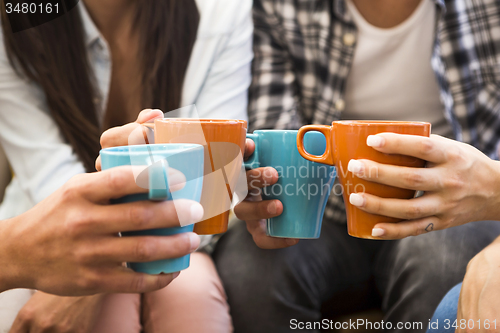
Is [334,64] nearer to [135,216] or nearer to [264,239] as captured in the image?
[264,239]

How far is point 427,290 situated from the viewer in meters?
0.76

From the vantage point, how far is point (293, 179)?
60 centimetres

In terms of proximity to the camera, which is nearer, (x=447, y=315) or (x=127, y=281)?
(x=127, y=281)

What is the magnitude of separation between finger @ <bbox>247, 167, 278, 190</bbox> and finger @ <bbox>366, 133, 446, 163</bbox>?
0.16 m

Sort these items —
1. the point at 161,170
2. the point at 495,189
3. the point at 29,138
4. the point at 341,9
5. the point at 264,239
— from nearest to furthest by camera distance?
the point at 161,170
the point at 495,189
the point at 264,239
the point at 29,138
the point at 341,9

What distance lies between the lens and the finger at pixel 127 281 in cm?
43

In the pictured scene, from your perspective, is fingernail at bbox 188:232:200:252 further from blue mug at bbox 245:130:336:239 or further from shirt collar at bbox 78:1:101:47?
shirt collar at bbox 78:1:101:47

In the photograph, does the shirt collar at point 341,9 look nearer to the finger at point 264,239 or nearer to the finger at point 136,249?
the finger at point 264,239

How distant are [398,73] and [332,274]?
0.56 metres

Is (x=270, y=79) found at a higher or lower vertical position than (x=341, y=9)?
lower

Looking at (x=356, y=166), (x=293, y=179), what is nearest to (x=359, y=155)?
(x=356, y=166)

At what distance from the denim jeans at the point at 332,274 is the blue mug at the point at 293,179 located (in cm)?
23

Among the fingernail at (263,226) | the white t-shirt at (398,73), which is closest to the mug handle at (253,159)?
the fingernail at (263,226)

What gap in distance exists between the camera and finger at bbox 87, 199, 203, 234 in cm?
39
